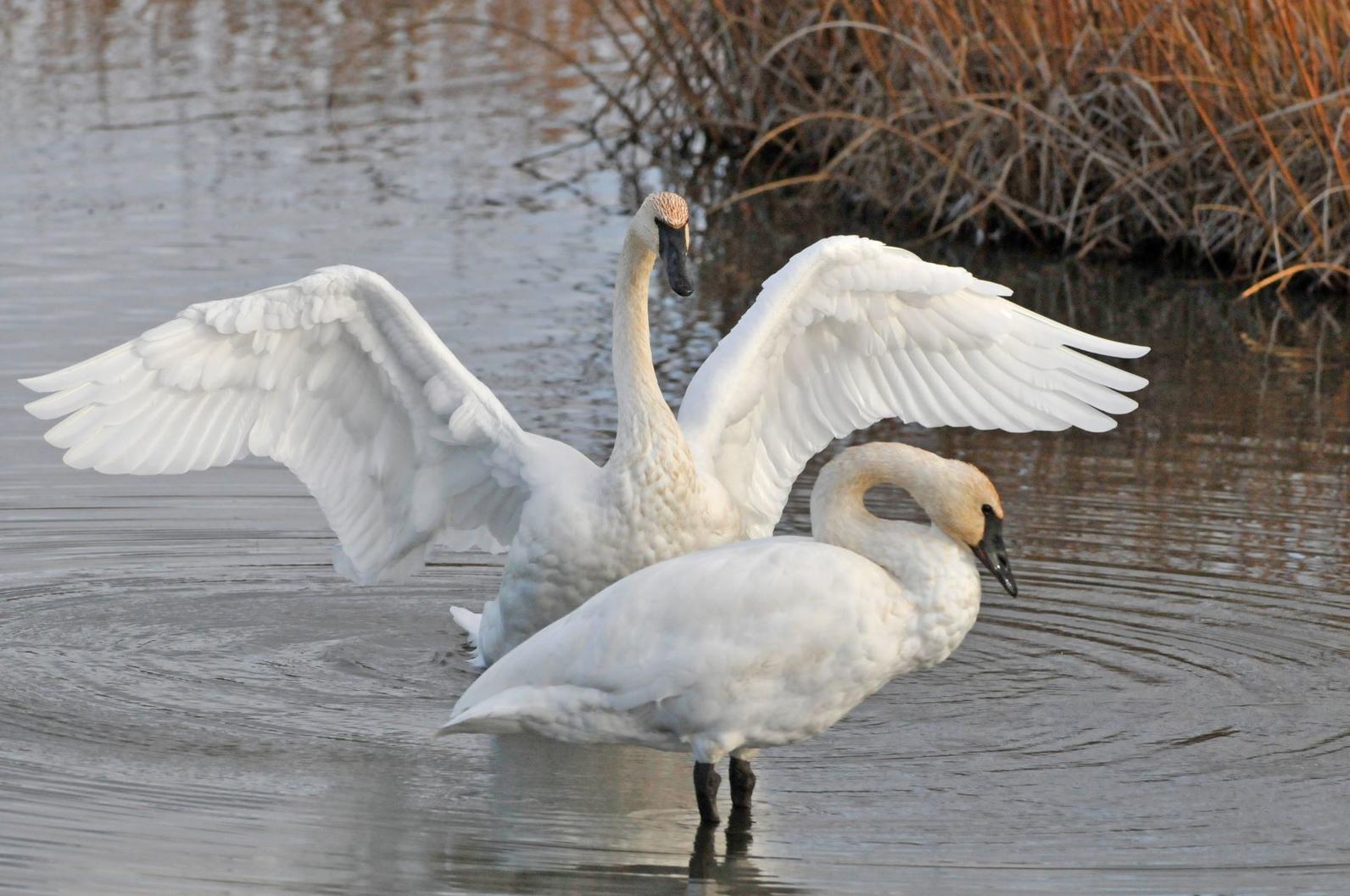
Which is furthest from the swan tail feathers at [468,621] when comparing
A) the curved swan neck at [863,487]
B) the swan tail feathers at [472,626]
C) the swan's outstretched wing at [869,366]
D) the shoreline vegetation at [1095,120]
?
the shoreline vegetation at [1095,120]

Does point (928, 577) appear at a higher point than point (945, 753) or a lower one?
higher

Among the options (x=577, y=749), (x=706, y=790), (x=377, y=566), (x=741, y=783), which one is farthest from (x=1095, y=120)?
(x=706, y=790)

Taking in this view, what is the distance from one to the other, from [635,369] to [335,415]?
90 centimetres

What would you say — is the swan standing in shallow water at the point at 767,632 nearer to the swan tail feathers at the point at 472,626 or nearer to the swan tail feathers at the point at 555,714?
the swan tail feathers at the point at 555,714

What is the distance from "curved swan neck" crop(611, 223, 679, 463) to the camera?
649 centimetres

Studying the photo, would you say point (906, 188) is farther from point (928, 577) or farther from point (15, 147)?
point (928, 577)

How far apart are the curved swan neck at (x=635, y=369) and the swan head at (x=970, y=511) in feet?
3.97

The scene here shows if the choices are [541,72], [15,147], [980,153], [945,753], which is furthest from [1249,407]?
[541,72]

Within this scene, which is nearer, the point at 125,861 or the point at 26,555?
the point at 125,861

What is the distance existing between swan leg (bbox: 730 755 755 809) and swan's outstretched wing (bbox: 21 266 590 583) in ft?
4.26

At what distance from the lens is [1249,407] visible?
32.5 ft

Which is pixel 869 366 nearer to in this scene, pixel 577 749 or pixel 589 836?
pixel 577 749

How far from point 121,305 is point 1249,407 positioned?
17.1 feet

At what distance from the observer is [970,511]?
5344 millimetres
